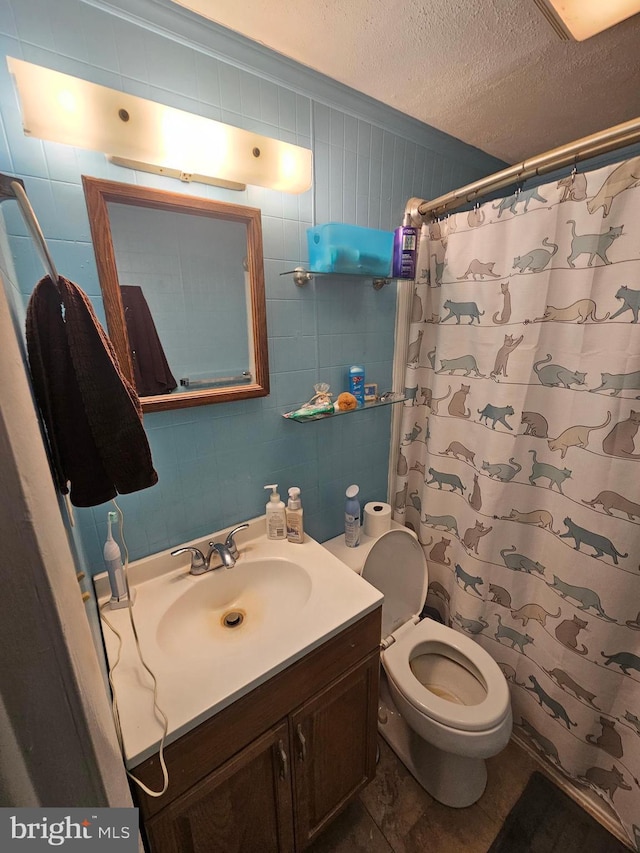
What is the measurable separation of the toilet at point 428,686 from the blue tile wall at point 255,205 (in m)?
0.27

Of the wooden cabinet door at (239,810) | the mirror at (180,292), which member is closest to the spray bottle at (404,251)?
the mirror at (180,292)

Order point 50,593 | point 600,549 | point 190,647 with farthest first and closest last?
point 600,549
point 190,647
point 50,593

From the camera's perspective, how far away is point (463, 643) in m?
1.27

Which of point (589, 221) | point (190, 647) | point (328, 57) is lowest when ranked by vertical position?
point (190, 647)

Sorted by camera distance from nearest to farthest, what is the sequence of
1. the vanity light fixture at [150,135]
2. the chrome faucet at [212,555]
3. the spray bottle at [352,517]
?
the vanity light fixture at [150,135], the chrome faucet at [212,555], the spray bottle at [352,517]

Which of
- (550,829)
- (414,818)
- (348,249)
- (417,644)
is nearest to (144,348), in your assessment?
(348,249)

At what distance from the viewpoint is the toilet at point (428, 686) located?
40.5 inches

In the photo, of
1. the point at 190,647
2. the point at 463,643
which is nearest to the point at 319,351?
the point at 190,647

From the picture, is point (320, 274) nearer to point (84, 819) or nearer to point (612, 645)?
point (84, 819)

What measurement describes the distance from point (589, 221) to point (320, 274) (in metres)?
0.76

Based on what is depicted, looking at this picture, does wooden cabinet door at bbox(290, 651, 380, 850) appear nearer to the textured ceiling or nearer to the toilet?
the toilet

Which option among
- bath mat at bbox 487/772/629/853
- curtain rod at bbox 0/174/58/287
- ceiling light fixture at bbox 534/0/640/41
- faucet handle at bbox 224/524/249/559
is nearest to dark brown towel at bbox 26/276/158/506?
curtain rod at bbox 0/174/58/287

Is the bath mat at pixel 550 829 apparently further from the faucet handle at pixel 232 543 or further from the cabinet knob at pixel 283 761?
the faucet handle at pixel 232 543

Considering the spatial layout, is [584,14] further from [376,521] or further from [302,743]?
[302,743]
